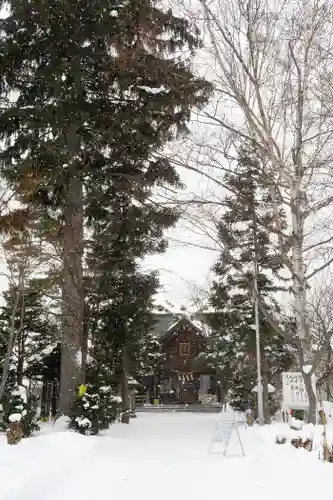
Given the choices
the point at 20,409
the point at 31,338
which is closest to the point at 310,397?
the point at 20,409

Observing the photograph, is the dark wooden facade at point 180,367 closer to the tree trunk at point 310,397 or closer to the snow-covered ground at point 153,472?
the tree trunk at point 310,397

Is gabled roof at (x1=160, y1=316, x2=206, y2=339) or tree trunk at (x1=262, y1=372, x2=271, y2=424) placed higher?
gabled roof at (x1=160, y1=316, x2=206, y2=339)

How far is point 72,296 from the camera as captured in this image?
1484 centimetres

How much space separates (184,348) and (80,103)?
33.8 metres

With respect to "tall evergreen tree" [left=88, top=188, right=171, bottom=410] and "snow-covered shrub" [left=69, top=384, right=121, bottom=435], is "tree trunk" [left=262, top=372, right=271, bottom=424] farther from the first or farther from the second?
"snow-covered shrub" [left=69, top=384, right=121, bottom=435]

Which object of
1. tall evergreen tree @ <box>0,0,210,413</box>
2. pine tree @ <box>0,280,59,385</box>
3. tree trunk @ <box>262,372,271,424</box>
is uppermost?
tall evergreen tree @ <box>0,0,210,413</box>

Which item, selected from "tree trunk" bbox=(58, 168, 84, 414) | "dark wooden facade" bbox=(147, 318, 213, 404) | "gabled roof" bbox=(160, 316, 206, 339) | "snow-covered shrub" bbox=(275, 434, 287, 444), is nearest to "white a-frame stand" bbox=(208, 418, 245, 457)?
"snow-covered shrub" bbox=(275, 434, 287, 444)

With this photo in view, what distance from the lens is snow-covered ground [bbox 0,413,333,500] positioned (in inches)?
243

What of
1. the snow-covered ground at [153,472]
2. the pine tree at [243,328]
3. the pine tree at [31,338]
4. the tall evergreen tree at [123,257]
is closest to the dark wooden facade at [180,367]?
the pine tree at [243,328]

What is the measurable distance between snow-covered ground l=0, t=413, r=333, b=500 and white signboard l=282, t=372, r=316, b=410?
2007mm

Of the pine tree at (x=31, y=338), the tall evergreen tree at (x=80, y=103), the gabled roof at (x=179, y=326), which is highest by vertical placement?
the tall evergreen tree at (x=80, y=103)

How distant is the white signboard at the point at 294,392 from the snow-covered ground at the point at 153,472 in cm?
201

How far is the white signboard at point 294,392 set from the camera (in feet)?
41.5

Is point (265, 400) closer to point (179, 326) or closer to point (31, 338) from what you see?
point (31, 338)
